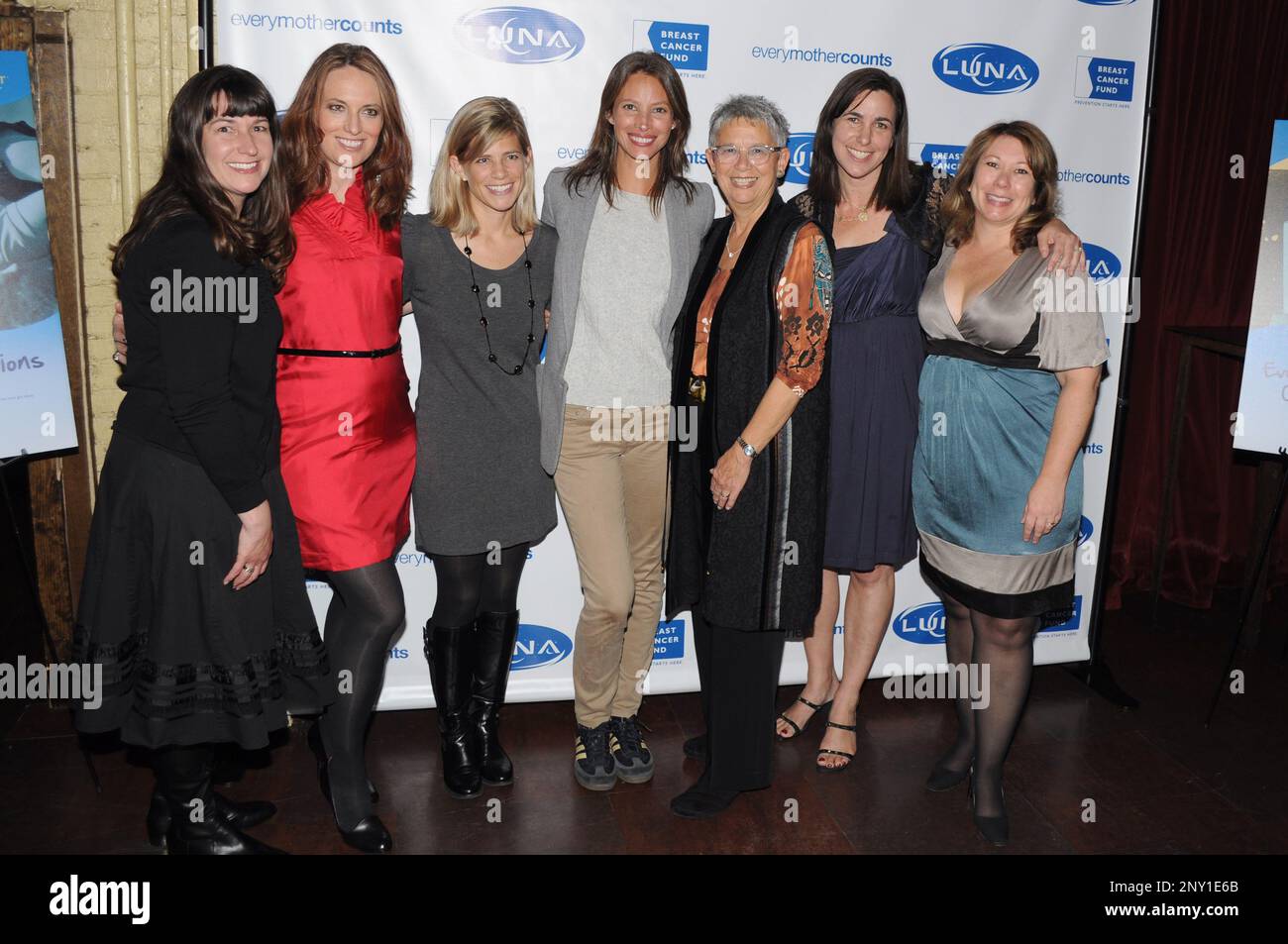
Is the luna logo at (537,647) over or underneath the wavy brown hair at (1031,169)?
underneath

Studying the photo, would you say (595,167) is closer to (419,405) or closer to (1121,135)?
(419,405)

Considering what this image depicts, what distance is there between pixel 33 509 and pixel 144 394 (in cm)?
147

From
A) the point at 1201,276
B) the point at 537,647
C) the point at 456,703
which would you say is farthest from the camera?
the point at 1201,276

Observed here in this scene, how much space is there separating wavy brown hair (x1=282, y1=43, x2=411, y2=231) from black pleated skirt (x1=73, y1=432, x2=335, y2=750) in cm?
69

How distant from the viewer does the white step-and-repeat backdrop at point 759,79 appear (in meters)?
3.02

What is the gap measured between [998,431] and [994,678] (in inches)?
24.7

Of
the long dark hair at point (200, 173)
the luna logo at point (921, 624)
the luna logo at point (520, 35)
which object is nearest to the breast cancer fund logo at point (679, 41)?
the luna logo at point (520, 35)

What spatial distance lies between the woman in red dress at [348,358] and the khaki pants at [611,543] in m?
0.45

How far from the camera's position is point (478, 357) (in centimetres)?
262

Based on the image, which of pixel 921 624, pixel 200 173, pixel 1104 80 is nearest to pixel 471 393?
pixel 200 173

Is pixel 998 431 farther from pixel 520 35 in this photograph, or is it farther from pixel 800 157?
pixel 520 35

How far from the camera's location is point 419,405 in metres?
2.68

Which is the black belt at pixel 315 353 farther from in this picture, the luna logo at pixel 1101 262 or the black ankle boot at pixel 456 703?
the luna logo at pixel 1101 262

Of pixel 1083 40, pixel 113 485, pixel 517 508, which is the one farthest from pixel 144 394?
pixel 1083 40
